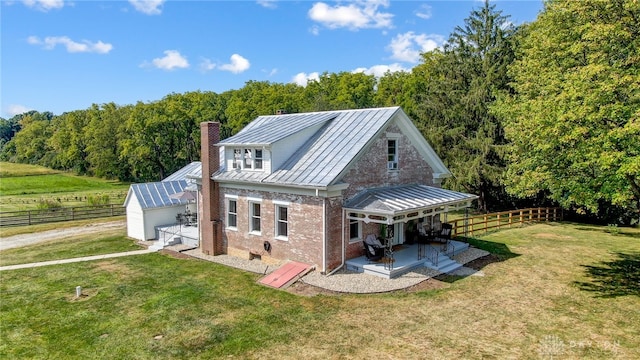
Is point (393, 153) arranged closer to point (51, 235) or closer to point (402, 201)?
point (402, 201)

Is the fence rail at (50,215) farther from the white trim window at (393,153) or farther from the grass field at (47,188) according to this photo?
the white trim window at (393,153)

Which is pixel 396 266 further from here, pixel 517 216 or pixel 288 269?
pixel 517 216

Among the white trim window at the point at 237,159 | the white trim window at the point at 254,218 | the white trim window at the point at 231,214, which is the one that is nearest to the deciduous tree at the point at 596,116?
the white trim window at the point at 254,218

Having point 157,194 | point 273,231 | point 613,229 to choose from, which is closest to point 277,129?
point 273,231

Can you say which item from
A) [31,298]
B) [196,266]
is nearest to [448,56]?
[196,266]

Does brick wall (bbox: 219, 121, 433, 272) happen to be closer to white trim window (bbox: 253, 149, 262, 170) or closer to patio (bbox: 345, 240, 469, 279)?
patio (bbox: 345, 240, 469, 279)

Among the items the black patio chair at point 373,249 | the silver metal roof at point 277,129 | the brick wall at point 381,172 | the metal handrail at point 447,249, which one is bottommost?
the metal handrail at point 447,249
